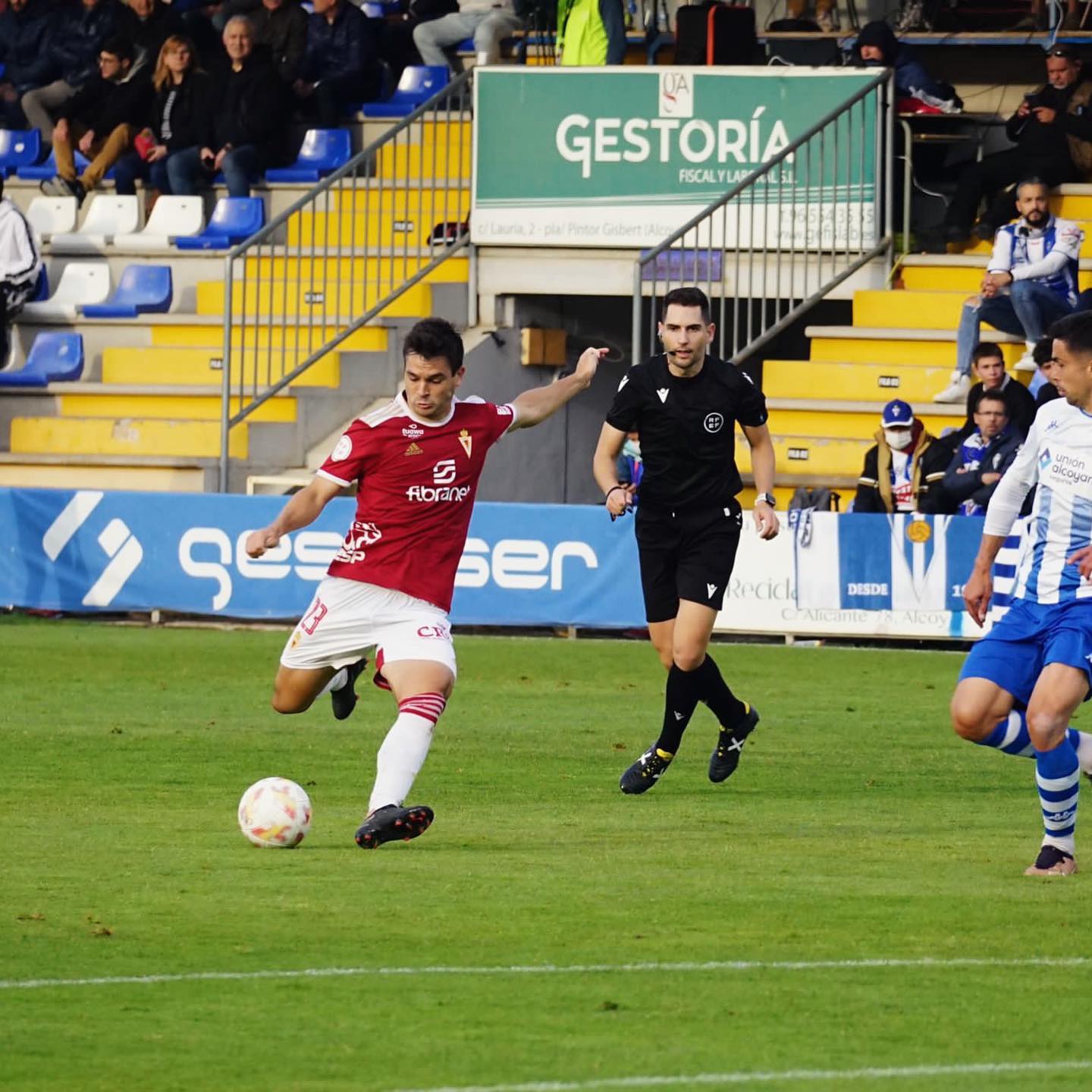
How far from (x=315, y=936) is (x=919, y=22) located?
17778 millimetres

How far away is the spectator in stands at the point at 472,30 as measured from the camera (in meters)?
23.9

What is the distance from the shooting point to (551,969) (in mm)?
6625

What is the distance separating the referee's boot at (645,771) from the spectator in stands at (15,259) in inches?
543

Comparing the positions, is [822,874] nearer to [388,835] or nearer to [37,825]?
[388,835]

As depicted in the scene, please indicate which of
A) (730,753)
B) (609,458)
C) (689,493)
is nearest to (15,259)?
(609,458)

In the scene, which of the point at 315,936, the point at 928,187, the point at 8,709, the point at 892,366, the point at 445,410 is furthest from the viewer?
the point at 928,187

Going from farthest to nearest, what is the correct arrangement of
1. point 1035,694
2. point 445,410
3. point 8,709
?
point 8,709
point 445,410
point 1035,694

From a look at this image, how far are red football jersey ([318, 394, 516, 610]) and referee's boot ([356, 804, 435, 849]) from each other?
3.39 feet

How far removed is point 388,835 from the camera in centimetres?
845

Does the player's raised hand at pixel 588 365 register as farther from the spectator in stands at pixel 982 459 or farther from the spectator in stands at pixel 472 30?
the spectator in stands at pixel 472 30

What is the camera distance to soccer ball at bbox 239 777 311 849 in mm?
8789

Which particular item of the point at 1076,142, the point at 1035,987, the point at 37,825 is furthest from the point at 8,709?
the point at 1076,142

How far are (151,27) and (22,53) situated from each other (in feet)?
6.58

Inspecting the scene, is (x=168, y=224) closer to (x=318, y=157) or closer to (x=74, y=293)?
(x=74, y=293)
